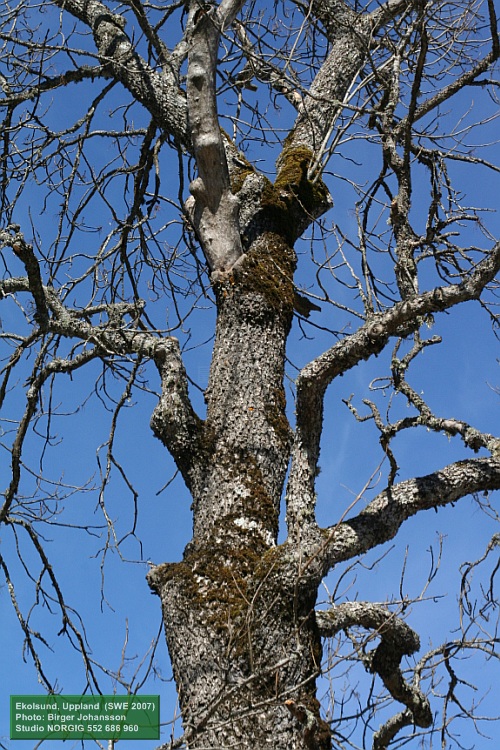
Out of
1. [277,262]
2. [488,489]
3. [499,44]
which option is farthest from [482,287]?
[499,44]

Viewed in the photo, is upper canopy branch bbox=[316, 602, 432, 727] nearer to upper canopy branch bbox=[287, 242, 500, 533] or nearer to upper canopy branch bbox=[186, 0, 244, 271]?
upper canopy branch bbox=[287, 242, 500, 533]

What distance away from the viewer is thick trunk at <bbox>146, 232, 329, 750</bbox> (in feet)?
9.06

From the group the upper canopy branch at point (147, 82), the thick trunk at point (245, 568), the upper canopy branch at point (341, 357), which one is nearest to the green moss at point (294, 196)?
the thick trunk at point (245, 568)

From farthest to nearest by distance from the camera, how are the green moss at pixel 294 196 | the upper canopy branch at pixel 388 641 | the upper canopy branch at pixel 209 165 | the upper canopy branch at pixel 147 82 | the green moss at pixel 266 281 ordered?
the upper canopy branch at pixel 147 82 → the green moss at pixel 294 196 → the upper canopy branch at pixel 209 165 → the green moss at pixel 266 281 → the upper canopy branch at pixel 388 641

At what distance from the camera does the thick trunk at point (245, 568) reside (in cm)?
276

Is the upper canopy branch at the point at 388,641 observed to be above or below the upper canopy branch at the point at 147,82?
below

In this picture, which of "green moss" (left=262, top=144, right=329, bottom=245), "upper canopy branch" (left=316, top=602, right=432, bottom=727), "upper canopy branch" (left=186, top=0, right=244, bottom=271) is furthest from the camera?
"green moss" (left=262, top=144, right=329, bottom=245)

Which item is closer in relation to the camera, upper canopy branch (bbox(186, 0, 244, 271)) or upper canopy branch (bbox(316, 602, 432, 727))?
upper canopy branch (bbox(316, 602, 432, 727))

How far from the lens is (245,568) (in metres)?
3.09

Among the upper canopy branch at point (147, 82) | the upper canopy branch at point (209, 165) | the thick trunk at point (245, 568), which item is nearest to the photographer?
the thick trunk at point (245, 568)

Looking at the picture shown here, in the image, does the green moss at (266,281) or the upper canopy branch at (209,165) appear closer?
the green moss at (266,281)

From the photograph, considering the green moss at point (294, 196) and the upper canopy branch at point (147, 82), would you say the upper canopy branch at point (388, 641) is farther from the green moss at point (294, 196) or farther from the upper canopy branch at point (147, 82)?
the upper canopy branch at point (147, 82)

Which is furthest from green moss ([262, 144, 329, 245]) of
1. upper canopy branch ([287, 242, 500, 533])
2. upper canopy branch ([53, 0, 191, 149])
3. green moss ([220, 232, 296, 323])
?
upper canopy branch ([287, 242, 500, 533])

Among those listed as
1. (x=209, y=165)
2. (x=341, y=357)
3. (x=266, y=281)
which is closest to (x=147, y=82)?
(x=209, y=165)
